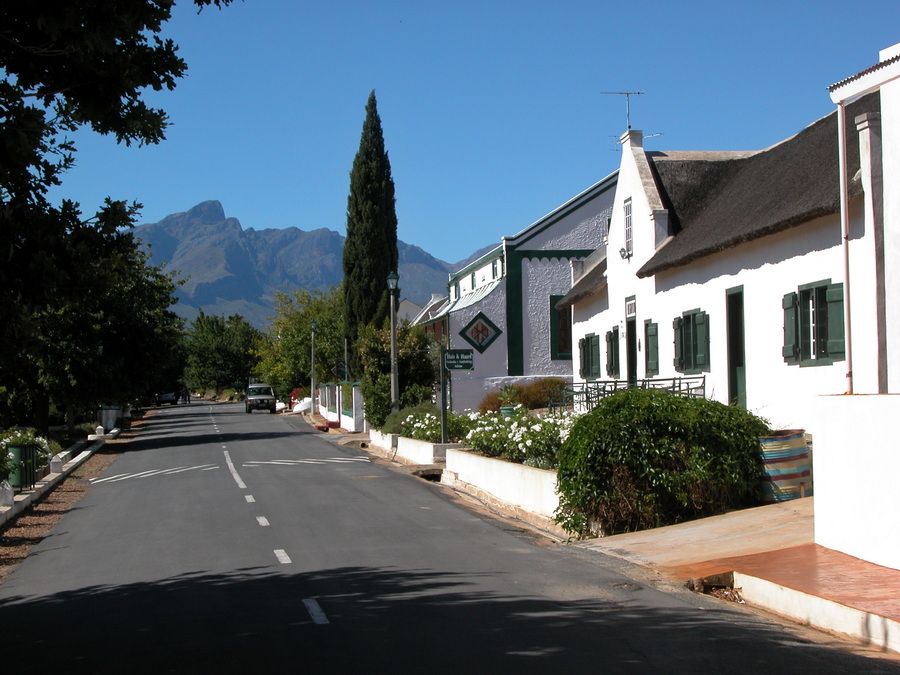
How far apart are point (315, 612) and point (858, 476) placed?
5.63m

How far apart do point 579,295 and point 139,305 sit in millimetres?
20333

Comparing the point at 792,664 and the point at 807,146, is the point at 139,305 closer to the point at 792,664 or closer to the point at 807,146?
the point at 807,146

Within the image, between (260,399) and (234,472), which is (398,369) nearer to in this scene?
(234,472)

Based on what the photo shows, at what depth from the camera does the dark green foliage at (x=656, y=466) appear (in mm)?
13461

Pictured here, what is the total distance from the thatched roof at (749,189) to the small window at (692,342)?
50.9 inches

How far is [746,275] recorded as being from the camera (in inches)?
761

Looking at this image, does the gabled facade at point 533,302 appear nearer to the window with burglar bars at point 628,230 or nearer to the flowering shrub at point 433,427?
the flowering shrub at point 433,427

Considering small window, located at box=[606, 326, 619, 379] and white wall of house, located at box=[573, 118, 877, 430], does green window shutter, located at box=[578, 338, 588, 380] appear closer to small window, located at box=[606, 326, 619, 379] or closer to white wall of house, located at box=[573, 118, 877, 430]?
small window, located at box=[606, 326, 619, 379]

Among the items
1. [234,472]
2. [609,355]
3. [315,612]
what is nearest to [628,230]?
[609,355]

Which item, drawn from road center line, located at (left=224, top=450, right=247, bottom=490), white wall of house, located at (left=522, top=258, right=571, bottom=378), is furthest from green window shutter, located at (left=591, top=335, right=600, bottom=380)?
road center line, located at (left=224, top=450, right=247, bottom=490)

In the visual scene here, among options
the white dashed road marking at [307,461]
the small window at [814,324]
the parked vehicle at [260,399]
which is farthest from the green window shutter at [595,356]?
the parked vehicle at [260,399]

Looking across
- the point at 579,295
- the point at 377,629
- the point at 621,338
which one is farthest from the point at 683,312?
the point at 377,629

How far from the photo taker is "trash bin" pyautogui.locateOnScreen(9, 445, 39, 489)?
21.5 metres

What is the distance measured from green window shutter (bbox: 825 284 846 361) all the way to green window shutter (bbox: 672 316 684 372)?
6678mm
